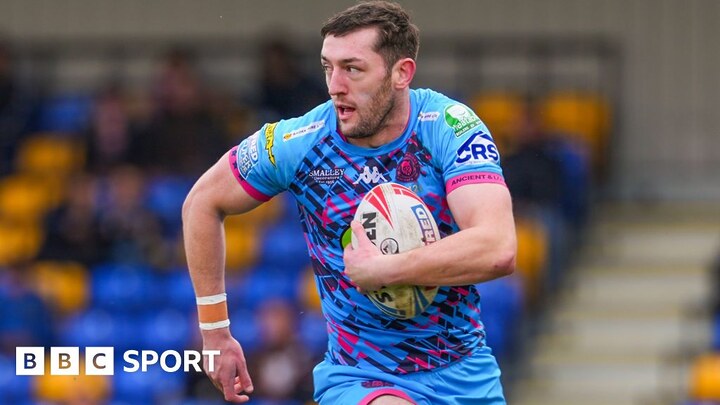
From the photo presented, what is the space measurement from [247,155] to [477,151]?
77 centimetres

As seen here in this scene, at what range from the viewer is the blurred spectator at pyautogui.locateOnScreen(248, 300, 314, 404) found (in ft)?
26.2

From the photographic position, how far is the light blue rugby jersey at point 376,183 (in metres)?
4.84

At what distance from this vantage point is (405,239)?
15.5ft

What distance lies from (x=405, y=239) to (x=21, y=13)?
30.7 feet

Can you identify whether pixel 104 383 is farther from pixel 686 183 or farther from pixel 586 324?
pixel 686 183

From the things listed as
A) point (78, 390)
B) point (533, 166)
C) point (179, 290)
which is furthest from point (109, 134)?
point (78, 390)

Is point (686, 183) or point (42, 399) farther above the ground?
point (686, 183)

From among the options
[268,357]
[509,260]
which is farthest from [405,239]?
[268,357]

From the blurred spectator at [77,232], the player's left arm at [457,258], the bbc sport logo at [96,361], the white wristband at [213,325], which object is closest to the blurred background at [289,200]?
the blurred spectator at [77,232]

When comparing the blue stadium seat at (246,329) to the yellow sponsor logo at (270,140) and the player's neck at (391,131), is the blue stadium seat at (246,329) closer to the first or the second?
the yellow sponsor logo at (270,140)

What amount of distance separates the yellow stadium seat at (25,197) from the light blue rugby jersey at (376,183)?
22.5 ft

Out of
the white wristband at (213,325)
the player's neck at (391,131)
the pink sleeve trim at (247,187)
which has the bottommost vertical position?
the white wristband at (213,325)

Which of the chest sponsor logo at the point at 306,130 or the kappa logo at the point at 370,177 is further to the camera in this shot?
the chest sponsor logo at the point at 306,130

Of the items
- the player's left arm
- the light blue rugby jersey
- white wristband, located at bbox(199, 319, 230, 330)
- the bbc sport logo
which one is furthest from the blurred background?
the player's left arm
